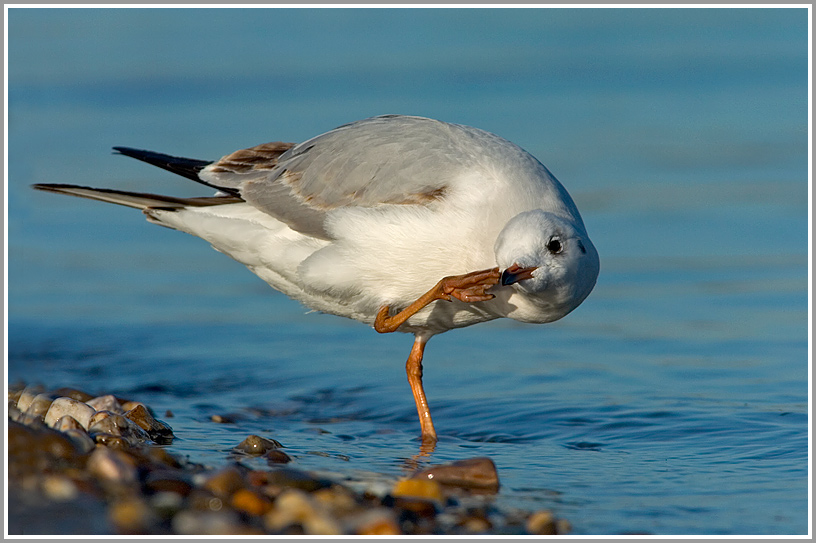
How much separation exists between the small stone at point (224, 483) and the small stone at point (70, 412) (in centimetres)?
141

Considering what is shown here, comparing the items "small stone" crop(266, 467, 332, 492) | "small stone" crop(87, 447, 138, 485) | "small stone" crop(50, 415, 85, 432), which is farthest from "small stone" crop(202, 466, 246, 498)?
"small stone" crop(50, 415, 85, 432)

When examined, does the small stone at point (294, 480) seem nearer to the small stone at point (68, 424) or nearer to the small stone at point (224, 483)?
the small stone at point (224, 483)

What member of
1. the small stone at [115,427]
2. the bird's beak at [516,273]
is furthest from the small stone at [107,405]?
the bird's beak at [516,273]

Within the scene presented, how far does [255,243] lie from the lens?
22.6 feet

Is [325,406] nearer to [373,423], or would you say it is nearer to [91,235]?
[373,423]

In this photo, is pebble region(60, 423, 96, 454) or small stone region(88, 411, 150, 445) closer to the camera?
pebble region(60, 423, 96, 454)

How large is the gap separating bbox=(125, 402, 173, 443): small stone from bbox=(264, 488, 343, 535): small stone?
182 centimetres

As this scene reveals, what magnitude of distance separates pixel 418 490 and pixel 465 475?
1.48ft

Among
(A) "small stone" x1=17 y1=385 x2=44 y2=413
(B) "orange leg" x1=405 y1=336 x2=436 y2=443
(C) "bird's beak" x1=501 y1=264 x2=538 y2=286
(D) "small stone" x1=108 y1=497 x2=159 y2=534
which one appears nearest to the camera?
(D) "small stone" x1=108 y1=497 x2=159 y2=534

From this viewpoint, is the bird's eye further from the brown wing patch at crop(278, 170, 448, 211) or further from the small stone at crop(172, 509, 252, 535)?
the small stone at crop(172, 509, 252, 535)

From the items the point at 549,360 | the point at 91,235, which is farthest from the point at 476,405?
the point at 91,235

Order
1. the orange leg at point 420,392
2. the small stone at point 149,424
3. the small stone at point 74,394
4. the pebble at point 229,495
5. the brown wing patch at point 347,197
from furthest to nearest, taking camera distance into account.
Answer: the orange leg at point 420,392 < the small stone at point 74,394 < the small stone at point 149,424 < the brown wing patch at point 347,197 < the pebble at point 229,495

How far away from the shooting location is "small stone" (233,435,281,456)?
20.0ft

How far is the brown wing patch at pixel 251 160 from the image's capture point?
7270 millimetres
